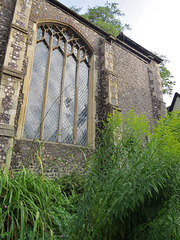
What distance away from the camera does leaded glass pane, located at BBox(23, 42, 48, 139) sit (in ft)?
18.9

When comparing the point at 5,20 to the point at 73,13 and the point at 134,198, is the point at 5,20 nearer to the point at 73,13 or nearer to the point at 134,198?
the point at 73,13

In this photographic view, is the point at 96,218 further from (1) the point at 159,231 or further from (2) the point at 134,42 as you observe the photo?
(2) the point at 134,42

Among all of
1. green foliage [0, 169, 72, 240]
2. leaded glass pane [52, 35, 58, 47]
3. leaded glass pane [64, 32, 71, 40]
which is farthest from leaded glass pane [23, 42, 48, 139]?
green foliage [0, 169, 72, 240]

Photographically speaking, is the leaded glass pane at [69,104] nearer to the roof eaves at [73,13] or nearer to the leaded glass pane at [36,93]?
the leaded glass pane at [36,93]

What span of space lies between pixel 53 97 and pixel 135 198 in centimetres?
562

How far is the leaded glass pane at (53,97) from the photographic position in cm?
618

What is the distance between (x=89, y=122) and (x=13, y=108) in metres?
3.17

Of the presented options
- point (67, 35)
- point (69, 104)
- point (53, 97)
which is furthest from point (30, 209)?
point (67, 35)

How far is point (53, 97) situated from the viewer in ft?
21.6

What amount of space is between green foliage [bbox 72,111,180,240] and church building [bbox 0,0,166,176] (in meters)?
2.93

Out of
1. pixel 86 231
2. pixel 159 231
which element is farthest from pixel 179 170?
pixel 86 231

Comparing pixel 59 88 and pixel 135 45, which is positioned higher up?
pixel 135 45

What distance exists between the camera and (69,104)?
6.95 meters

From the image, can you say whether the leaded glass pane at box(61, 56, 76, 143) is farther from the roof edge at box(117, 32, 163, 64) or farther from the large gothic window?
the roof edge at box(117, 32, 163, 64)
